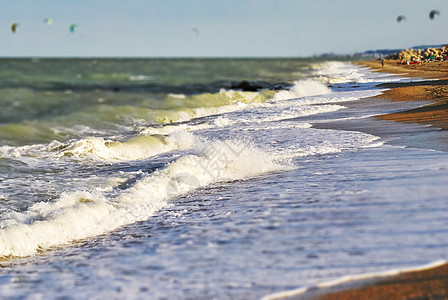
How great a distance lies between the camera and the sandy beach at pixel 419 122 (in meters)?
3.73

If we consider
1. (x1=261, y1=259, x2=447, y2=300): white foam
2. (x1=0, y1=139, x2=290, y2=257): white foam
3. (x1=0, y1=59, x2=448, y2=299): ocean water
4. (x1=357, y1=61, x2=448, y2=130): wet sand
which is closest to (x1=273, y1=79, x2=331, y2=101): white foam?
(x1=357, y1=61, x2=448, y2=130): wet sand

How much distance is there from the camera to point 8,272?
17.0 feet

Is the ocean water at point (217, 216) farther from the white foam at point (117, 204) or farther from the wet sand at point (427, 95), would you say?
the wet sand at point (427, 95)

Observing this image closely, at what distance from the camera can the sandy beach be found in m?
3.73

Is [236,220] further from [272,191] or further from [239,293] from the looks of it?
[239,293]

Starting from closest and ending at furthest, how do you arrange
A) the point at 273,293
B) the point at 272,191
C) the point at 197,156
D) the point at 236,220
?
the point at 273,293
the point at 236,220
the point at 272,191
the point at 197,156

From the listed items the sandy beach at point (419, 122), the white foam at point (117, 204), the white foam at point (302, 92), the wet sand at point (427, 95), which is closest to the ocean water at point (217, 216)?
the white foam at point (117, 204)

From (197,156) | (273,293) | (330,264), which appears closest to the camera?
(273,293)

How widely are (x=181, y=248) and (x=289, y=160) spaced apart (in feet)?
16.6

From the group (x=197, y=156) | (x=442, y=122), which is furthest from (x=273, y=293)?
(x=442, y=122)

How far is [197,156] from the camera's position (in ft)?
35.3

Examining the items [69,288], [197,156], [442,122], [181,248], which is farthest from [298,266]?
[442,122]

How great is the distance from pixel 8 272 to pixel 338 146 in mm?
7726

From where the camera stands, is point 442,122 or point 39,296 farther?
point 442,122
